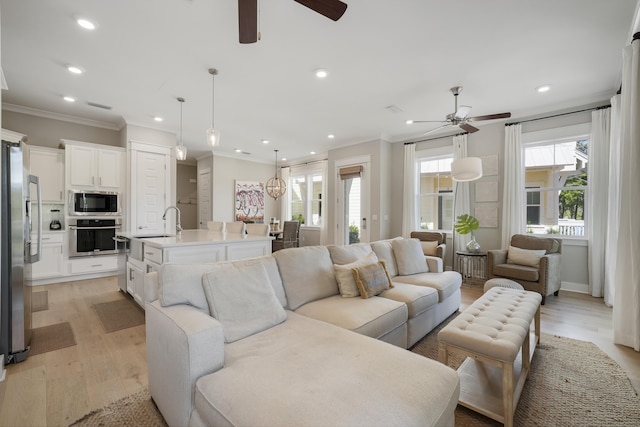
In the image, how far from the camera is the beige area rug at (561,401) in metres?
1.64

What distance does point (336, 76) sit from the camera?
3.48 m

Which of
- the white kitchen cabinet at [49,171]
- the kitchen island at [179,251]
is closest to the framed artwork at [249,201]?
the white kitchen cabinet at [49,171]

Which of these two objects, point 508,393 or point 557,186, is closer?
point 508,393

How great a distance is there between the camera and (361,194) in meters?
6.43

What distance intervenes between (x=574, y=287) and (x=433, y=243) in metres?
2.13

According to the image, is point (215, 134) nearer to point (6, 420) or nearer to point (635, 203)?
point (6, 420)

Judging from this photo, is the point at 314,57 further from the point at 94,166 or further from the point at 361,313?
the point at 94,166

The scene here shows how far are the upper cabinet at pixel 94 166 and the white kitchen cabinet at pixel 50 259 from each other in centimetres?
89

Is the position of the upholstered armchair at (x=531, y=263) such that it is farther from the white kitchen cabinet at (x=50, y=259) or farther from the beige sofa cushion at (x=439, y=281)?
the white kitchen cabinet at (x=50, y=259)

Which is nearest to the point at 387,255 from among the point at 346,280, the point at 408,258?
the point at 408,258

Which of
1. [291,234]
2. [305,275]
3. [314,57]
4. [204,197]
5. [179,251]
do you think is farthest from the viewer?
[204,197]

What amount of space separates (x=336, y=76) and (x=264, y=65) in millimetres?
892

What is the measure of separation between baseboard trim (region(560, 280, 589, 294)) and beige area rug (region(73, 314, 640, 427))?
2.41 meters

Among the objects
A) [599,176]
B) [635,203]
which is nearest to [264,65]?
[635,203]
